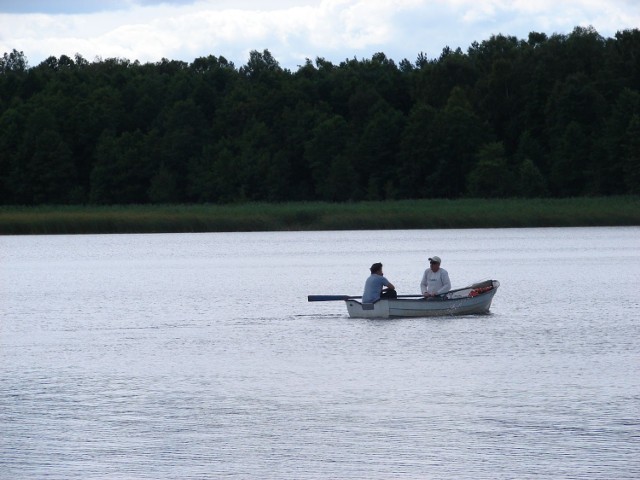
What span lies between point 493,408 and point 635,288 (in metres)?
18.8

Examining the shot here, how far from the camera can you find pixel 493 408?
15.2 meters

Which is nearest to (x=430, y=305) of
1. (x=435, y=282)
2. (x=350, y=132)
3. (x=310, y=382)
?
(x=435, y=282)

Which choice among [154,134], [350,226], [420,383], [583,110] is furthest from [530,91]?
[420,383]

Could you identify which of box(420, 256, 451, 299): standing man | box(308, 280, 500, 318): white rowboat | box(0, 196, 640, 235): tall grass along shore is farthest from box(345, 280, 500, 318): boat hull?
box(0, 196, 640, 235): tall grass along shore

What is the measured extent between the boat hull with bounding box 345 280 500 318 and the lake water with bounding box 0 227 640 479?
0.82 ft

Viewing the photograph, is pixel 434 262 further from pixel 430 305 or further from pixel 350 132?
pixel 350 132

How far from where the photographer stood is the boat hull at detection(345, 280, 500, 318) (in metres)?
24.8

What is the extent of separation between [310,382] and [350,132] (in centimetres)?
7868

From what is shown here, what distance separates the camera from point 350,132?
314 ft

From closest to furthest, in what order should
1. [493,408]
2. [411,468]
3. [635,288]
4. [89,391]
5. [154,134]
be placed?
[411,468]
[493,408]
[89,391]
[635,288]
[154,134]

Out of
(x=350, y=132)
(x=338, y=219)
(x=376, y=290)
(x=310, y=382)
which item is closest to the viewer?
(x=310, y=382)

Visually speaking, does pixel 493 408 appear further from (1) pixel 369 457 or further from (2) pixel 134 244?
(2) pixel 134 244

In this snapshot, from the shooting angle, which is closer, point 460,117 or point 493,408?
point 493,408

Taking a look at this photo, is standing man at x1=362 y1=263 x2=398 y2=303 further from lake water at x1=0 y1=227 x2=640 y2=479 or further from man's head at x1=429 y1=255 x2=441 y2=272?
man's head at x1=429 y1=255 x2=441 y2=272
